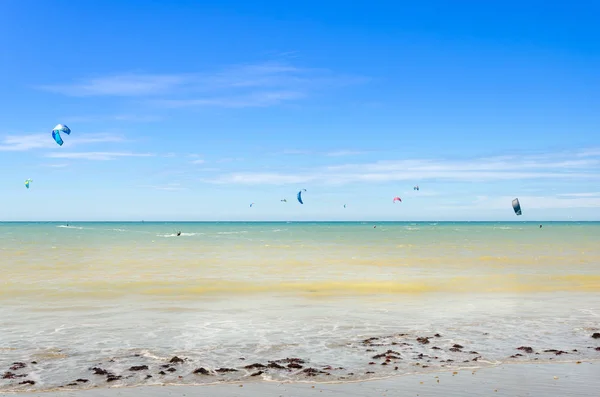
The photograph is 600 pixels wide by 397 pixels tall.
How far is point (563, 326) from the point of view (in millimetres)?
15695

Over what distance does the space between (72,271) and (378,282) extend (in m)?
19.5

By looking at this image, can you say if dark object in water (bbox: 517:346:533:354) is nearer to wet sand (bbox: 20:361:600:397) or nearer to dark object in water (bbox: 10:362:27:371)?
wet sand (bbox: 20:361:600:397)

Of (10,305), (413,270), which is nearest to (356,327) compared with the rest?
(10,305)

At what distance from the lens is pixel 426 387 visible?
9.85 m

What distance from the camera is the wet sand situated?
31.1 feet

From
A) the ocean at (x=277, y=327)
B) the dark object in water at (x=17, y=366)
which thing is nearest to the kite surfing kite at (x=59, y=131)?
the ocean at (x=277, y=327)

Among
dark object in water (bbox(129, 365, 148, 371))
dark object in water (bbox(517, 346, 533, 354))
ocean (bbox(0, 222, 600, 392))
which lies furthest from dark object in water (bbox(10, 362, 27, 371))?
dark object in water (bbox(517, 346, 533, 354))

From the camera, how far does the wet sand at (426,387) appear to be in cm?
948

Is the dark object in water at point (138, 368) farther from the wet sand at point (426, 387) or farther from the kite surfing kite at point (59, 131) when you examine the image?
the kite surfing kite at point (59, 131)

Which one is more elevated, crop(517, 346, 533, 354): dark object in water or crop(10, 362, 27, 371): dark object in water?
crop(517, 346, 533, 354): dark object in water

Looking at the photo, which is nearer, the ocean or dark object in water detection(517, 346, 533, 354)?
the ocean

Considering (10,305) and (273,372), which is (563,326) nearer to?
(273,372)

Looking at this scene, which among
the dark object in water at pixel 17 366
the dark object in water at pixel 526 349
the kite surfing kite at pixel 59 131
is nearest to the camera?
the dark object in water at pixel 17 366

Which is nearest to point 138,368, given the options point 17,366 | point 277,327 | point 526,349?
point 17,366
